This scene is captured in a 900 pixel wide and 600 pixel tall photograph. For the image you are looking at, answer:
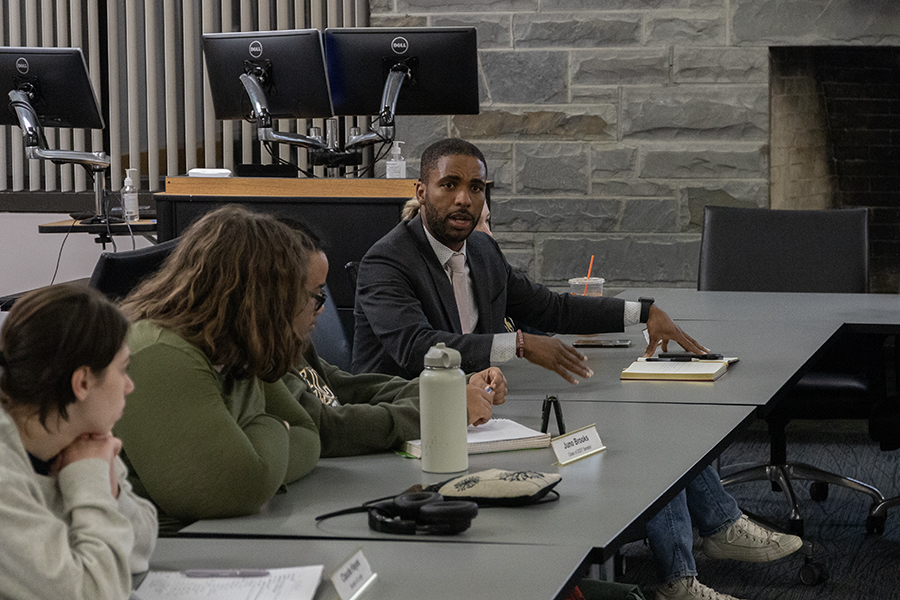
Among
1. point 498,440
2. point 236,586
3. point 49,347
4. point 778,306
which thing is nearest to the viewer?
point 49,347

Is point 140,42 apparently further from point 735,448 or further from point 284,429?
point 284,429

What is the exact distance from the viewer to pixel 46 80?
14.1 feet

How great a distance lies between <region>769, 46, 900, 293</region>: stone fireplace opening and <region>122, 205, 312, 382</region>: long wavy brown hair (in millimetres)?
3550

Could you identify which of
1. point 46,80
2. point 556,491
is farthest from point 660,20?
point 556,491

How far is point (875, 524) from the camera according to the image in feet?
10.0

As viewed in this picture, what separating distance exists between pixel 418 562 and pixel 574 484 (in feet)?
1.18

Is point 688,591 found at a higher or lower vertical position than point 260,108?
lower

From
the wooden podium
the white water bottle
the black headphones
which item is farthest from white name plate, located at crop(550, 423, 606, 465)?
the wooden podium

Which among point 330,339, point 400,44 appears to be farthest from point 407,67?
point 330,339

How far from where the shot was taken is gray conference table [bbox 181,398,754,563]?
1.30m

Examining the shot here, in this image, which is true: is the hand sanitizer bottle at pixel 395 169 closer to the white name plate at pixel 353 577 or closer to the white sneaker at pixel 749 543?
the white sneaker at pixel 749 543

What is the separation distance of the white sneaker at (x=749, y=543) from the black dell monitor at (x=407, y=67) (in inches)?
75.9

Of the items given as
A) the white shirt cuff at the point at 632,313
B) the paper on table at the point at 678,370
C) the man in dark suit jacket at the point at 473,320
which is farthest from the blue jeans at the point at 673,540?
the white shirt cuff at the point at 632,313

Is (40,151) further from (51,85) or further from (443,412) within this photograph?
(443,412)
